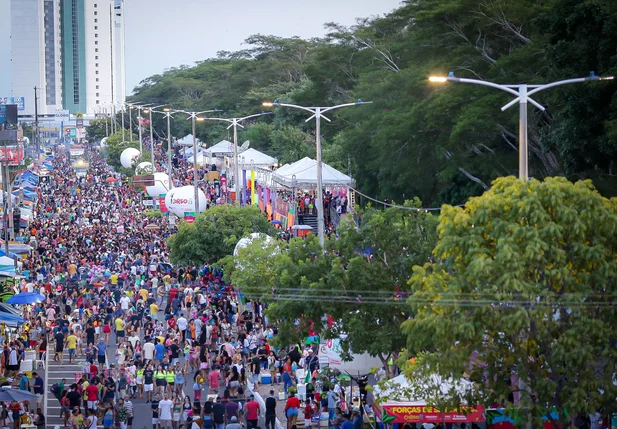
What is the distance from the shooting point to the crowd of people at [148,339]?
2342 centimetres

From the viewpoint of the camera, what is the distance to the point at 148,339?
29.4 m

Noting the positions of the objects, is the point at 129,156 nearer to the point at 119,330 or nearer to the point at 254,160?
the point at 254,160

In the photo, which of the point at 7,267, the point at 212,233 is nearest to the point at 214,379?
the point at 7,267

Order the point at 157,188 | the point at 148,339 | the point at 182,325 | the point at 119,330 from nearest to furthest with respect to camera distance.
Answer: the point at 148,339, the point at 182,325, the point at 119,330, the point at 157,188

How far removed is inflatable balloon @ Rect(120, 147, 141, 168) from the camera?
302ft

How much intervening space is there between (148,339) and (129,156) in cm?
6523

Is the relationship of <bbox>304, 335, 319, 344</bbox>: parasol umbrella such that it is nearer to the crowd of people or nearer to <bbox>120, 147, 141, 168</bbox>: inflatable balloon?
the crowd of people

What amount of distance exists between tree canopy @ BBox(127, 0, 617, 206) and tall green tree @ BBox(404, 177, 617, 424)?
12.5 metres

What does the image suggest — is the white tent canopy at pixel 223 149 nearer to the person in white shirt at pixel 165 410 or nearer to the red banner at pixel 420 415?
the person in white shirt at pixel 165 410

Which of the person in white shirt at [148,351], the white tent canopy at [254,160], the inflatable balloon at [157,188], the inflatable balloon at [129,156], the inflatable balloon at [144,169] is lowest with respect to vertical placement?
the person in white shirt at [148,351]

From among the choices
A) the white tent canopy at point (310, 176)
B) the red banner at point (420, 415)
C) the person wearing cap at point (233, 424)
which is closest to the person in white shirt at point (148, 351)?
the person wearing cap at point (233, 424)

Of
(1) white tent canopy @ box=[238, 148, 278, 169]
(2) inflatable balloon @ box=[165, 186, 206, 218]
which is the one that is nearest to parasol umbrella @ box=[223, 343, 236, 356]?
(2) inflatable balloon @ box=[165, 186, 206, 218]

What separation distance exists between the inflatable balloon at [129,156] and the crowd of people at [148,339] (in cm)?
3866

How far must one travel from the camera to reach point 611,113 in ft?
94.3
